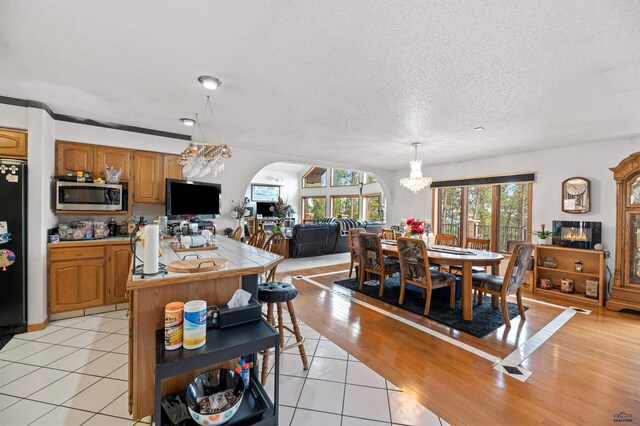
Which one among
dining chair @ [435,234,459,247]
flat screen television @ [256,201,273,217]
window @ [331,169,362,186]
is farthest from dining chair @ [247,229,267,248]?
flat screen television @ [256,201,273,217]

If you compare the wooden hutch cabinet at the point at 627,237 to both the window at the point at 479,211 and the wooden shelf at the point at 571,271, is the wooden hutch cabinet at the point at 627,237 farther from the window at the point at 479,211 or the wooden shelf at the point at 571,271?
the window at the point at 479,211

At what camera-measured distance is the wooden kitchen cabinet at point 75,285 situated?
2.96m

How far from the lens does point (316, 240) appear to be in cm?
689

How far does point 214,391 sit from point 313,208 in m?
11.2

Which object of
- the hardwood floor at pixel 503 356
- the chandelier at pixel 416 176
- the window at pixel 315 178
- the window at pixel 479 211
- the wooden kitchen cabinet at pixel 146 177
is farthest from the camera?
the window at pixel 315 178

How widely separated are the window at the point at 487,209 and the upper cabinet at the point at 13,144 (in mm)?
6607

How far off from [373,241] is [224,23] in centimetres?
315

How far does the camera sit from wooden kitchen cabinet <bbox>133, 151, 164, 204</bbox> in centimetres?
367

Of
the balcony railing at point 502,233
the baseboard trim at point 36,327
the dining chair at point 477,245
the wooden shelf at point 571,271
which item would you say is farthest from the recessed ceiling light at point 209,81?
the balcony railing at point 502,233

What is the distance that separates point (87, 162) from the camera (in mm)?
3365

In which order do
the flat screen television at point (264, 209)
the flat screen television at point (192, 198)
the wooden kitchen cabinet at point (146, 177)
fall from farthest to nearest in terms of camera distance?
the flat screen television at point (264, 209) < the flat screen television at point (192, 198) < the wooden kitchen cabinet at point (146, 177)

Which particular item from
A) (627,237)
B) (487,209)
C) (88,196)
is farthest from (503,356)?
(88,196)

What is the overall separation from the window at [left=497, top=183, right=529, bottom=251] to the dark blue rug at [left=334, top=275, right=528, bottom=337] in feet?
5.82

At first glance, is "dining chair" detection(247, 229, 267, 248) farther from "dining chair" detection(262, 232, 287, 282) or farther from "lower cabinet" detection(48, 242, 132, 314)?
"lower cabinet" detection(48, 242, 132, 314)
